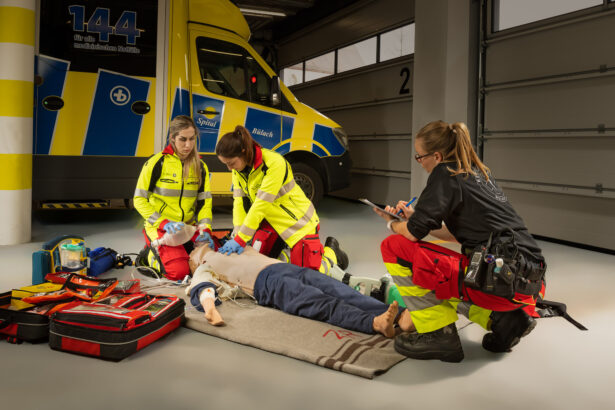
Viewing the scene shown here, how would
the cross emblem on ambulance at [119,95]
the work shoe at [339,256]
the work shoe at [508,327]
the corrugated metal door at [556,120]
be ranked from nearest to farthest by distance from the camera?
1. the work shoe at [508,327]
2. the work shoe at [339,256]
3. the corrugated metal door at [556,120]
4. the cross emblem on ambulance at [119,95]

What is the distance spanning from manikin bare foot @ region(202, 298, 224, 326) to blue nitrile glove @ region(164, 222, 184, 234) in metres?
0.98

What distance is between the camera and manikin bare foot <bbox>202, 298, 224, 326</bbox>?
111 inches

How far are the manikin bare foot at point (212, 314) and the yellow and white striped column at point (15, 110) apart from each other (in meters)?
3.28

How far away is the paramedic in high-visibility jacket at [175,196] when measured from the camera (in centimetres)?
383

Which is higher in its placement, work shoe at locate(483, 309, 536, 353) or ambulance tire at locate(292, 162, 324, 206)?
ambulance tire at locate(292, 162, 324, 206)

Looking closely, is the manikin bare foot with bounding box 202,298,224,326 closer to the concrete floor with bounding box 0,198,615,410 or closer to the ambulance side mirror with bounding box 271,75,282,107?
the concrete floor with bounding box 0,198,615,410

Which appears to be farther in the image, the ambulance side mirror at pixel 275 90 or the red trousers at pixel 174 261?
the ambulance side mirror at pixel 275 90

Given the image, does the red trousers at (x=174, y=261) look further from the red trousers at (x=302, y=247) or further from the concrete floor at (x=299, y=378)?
the concrete floor at (x=299, y=378)

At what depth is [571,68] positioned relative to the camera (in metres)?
5.67

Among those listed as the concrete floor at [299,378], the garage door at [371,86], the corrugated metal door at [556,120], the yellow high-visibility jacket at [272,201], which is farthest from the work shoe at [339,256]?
the garage door at [371,86]

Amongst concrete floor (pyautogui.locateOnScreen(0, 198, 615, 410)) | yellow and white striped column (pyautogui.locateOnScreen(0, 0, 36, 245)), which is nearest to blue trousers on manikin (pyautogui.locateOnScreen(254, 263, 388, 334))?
concrete floor (pyautogui.locateOnScreen(0, 198, 615, 410))

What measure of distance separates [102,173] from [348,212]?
3.86 metres

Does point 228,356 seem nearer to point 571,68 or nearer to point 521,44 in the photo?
point 571,68

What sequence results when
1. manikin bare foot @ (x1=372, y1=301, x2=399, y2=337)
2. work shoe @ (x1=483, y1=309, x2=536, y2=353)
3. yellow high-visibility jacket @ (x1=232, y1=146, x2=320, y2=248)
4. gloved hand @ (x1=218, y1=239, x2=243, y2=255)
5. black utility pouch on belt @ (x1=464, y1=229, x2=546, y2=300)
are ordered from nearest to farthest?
black utility pouch on belt @ (x1=464, y1=229, x2=546, y2=300) < work shoe @ (x1=483, y1=309, x2=536, y2=353) < manikin bare foot @ (x1=372, y1=301, x2=399, y2=337) < gloved hand @ (x1=218, y1=239, x2=243, y2=255) < yellow high-visibility jacket @ (x1=232, y1=146, x2=320, y2=248)
